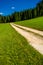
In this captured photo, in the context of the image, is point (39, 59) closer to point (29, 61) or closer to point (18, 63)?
point (29, 61)

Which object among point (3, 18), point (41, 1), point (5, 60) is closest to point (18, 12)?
point (3, 18)

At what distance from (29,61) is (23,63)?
356 mm

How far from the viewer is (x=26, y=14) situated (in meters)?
168

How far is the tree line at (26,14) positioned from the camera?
145750 millimetres

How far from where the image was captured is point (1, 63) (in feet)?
24.9

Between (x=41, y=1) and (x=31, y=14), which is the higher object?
(x=41, y=1)

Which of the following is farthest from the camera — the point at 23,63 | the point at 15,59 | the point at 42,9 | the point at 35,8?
the point at 35,8

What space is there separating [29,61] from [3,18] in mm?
187892

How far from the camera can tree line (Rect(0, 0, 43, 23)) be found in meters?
146

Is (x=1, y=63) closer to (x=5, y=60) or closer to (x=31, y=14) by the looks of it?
(x=5, y=60)

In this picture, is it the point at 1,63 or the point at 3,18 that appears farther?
the point at 3,18

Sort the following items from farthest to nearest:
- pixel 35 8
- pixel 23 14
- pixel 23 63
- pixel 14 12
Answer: pixel 14 12, pixel 23 14, pixel 35 8, pixel 23 63

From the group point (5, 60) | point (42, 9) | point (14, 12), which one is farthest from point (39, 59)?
point (14, 12)

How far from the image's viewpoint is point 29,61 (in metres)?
7.68
